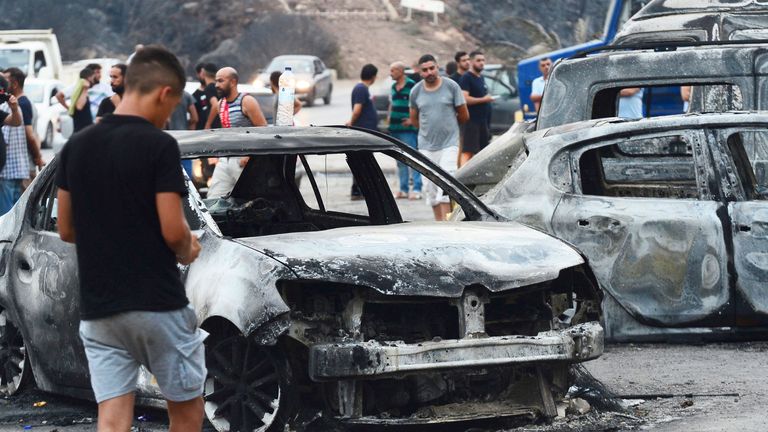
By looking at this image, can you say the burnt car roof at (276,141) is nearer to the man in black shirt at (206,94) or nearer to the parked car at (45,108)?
the man in black shirt at (206,94)

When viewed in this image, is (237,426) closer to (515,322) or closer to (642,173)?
(515,322)

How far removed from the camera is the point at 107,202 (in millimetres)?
4992

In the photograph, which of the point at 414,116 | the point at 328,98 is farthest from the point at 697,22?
the point at 328,98

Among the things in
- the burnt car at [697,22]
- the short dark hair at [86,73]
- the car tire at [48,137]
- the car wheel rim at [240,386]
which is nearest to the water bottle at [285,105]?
the burnt car at [697,22]

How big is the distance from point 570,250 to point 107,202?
2.78 meters

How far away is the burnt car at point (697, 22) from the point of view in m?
13.8

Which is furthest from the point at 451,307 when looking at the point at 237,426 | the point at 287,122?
the point at 287,122

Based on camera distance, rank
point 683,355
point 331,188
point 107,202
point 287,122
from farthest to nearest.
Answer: point 331,188 < point 287,122 < point 683,355 < point 107,202

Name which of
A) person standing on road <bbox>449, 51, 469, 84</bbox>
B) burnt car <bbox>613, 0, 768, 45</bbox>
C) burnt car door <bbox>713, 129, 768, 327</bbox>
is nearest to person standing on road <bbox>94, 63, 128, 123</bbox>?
burnt car <bbox>613, 0, 768, 45</bbox>

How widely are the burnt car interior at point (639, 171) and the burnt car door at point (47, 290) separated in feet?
11.1

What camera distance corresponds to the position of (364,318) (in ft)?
22.7

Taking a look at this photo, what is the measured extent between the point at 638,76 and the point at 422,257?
14.2 ft

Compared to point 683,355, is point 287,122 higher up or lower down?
higher up

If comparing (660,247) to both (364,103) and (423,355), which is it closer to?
(423,355)
